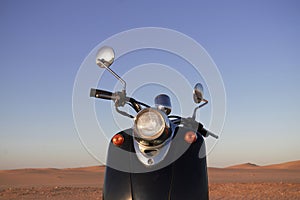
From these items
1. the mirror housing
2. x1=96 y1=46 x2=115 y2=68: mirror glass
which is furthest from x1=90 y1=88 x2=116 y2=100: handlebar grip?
the mirror housing

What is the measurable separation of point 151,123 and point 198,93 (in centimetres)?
107

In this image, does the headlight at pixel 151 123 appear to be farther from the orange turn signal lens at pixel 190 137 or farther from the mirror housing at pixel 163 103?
the mirror housing at pixel 163 103

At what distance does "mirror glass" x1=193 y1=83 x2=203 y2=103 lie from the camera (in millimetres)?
3096

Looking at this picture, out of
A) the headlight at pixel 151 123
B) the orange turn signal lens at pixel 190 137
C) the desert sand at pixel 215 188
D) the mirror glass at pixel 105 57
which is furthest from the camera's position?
the desert sand at pixel 215 188

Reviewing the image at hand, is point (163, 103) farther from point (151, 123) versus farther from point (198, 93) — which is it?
point (151, 123)

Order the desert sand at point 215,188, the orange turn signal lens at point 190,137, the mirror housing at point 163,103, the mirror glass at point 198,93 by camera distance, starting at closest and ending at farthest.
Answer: the orange turn signal lens at point 190,137 < the mirror housing at point 163,103 < the mirror glass at point 198,93 < the desert sand at point 215,188

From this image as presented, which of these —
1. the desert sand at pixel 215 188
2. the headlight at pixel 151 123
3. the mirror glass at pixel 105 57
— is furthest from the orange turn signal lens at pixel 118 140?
the desert sand at pixel 215 188

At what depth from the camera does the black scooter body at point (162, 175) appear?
2.23 m

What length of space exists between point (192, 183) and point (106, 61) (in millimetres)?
1263

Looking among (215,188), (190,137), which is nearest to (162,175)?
(190,137)

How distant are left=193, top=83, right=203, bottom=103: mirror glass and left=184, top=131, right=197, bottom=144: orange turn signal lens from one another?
65 centimetres

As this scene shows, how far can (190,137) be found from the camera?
2.50 metres

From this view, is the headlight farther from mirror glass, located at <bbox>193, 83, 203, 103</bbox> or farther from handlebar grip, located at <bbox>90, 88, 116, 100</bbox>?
mirror glass, located at <bbox>193, 83, 203, 103</bbox>

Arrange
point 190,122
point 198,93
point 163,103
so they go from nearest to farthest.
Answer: point 163,103
point 190,122
point 198,93
